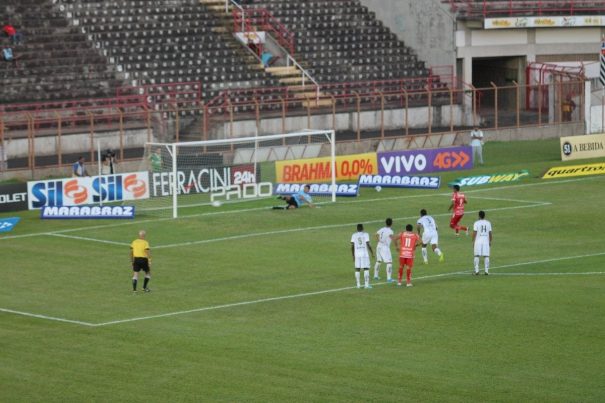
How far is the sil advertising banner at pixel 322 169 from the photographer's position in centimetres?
5581

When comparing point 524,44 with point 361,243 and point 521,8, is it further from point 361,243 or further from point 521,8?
point 361,243

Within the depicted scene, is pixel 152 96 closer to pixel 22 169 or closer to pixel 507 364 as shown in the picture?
pixel 22 169

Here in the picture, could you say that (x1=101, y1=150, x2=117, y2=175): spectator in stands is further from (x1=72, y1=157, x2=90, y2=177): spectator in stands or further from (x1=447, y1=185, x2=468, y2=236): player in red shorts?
(x1=447, y1=185, x2=468, y2=236): player in red shorts

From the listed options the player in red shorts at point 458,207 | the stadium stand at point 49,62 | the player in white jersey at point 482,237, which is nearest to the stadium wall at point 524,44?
the stadium stand at point 49,62

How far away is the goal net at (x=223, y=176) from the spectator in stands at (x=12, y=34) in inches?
506

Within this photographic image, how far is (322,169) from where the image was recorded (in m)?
57.1

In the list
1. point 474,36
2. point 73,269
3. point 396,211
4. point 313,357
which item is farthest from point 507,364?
point 474,36

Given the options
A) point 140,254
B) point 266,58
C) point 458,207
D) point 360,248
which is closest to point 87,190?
point 458,207

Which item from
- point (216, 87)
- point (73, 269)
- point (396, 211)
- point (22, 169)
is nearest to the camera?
point (73, 269)

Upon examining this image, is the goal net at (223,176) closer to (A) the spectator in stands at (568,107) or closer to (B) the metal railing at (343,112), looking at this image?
(B) the metal railing at (343,112)

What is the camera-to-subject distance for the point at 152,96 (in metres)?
65.1

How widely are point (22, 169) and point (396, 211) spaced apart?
16.8 m

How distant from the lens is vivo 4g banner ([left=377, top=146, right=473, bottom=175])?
59.2 meters

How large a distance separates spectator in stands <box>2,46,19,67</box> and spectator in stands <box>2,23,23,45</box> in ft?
2.09
